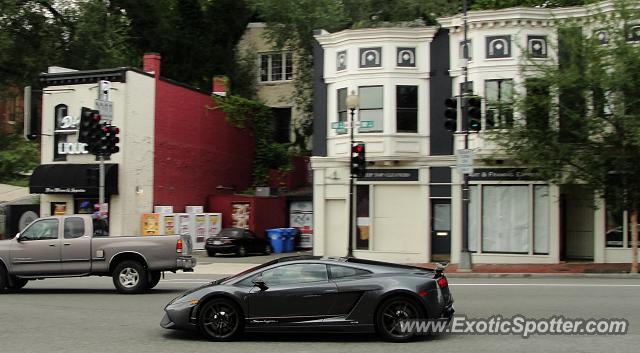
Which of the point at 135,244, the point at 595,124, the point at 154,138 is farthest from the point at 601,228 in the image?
the point at 154,138

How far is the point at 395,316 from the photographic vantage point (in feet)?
34.0

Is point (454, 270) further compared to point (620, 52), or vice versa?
point (454, 270)

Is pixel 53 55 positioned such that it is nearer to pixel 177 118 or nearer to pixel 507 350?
pixel 177 118

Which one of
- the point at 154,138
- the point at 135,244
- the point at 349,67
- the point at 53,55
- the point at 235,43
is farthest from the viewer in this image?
the point at 235,43

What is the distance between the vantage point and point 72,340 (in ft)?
36.1

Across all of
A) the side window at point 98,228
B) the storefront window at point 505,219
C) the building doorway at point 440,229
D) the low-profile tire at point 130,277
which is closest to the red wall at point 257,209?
the building doorway at point 440,229

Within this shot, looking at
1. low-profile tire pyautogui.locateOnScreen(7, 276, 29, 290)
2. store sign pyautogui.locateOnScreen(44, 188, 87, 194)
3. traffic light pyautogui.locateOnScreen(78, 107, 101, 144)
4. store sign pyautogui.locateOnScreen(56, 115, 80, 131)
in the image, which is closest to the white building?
traffic light pyautogui.locateOnScreen(78, 107, 101, 144)

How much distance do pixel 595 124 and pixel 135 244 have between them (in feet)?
46.0

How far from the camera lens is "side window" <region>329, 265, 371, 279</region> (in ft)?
35.0

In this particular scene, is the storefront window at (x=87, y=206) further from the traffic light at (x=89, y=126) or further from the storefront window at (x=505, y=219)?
the storefront window at (x=505, y=219)

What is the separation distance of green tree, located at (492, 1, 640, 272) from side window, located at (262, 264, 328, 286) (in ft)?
46.5

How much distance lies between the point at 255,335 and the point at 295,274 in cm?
125

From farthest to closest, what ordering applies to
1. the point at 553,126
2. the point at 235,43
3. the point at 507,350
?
the point at 235,43, the point at 553,126, the point at 507,350

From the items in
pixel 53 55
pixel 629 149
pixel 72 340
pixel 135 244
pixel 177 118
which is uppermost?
pixel 53 55
